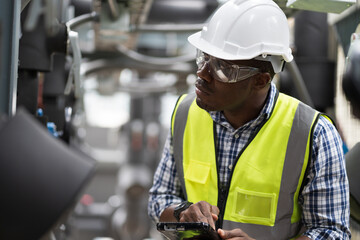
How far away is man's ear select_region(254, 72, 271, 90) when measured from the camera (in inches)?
94.3

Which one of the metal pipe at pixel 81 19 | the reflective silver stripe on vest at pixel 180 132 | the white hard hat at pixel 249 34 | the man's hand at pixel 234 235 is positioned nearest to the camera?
the man's hand at pixel 234 235

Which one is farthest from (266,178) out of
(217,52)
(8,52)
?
(8,52)

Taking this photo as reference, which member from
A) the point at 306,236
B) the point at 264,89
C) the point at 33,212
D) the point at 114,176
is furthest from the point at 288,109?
the point at 114,176

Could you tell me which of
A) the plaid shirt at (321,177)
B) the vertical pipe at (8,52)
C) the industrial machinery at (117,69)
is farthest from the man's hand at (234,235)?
the vertical pipe at (8,52)

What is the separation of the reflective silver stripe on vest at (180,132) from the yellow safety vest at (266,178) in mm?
73

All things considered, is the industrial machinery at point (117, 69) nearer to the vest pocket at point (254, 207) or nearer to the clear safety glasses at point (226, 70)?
the clear safety glasses at point (226, 70)

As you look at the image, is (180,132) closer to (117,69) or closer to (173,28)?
(173,28)

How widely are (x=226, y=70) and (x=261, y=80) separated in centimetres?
17

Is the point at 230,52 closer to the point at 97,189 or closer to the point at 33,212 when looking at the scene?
the point at 33,212

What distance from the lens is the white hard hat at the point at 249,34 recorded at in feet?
7.69

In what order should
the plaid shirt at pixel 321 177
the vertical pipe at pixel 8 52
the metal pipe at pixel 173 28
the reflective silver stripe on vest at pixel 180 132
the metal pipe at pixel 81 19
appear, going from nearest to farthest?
the vertical pipe at pixel 8 52
the plaid shirt at pixel 321 177
the reflective silver stripe on vest at pixel 180 132
the metal pipe at pixel 81 19
the metal pipe at pixel 173 28

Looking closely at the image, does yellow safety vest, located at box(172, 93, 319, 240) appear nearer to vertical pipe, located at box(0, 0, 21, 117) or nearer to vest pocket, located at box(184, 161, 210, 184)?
vest pocket, located at box(184, 161, 210, 184)

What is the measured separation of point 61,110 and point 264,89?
1953 millimetres

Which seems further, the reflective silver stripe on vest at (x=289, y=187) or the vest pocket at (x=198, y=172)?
the vest pocket at (x=198, y=172)
